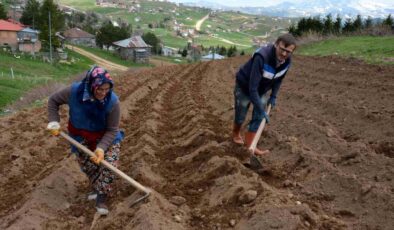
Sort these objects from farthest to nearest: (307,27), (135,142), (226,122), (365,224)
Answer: (307,27) → (226,122) → (135,142) → (365,224)

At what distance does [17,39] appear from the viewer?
46.6 metres

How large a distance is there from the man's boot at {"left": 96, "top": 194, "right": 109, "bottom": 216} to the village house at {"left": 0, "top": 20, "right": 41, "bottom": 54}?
4309 centimetres

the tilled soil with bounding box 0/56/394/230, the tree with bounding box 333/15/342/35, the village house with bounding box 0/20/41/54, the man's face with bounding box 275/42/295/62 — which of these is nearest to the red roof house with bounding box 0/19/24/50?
the village house with bounding box 0/20/41/54

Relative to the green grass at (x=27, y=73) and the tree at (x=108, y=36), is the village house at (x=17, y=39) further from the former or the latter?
the tree at (x=108, y=36)

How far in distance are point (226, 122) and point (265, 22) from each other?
6741 inches

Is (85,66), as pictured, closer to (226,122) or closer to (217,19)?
(226,122)

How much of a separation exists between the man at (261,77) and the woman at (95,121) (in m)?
1.86

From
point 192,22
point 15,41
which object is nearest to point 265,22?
point 192,22

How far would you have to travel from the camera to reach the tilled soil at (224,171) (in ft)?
14.3

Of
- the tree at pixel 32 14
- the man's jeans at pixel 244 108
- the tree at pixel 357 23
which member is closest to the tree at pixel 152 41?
the tree at pixel 32 14

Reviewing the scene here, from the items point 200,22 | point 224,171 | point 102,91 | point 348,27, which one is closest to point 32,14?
point 348,27

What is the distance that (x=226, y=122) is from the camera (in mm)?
8445

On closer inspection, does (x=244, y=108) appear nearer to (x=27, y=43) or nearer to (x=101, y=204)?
(x=101, y=204)

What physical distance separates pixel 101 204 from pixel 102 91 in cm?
123
